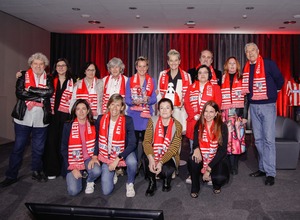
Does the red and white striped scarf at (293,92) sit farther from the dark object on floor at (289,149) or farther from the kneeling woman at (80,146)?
the kneeling woman at (80,146)

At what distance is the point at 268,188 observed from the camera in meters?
3.29

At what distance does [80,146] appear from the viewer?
3.21 metres

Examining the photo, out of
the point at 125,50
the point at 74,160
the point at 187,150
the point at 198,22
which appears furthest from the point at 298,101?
the point at 74,160

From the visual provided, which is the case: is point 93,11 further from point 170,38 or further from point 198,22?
point 170,38

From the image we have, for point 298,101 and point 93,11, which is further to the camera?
point 298,101

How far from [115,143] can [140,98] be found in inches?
26.5

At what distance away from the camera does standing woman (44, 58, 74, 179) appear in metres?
3.56

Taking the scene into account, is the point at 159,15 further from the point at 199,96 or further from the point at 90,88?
the point at 199,96

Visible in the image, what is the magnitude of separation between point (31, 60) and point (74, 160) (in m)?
1.21

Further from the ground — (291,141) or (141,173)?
(291,141)

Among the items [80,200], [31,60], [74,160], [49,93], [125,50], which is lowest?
[80,200]

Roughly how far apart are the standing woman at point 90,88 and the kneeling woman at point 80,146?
0.42m

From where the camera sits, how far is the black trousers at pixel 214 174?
10.0ft

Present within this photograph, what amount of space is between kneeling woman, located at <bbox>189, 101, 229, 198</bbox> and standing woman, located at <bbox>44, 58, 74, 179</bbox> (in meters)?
1.54
